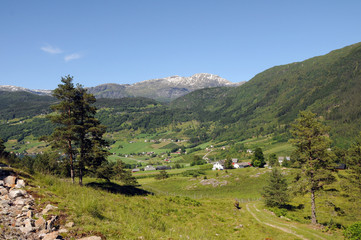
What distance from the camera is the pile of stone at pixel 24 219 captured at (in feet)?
25.1

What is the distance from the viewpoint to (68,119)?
29.1 metres

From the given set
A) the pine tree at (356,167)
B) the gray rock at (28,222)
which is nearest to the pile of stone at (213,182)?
the pine tree at (356,167)

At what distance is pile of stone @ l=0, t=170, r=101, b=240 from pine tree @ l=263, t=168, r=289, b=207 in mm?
53808

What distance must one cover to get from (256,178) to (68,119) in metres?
106

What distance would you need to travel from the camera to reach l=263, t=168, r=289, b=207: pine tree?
51344 millimetres

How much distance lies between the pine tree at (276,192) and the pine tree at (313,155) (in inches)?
706

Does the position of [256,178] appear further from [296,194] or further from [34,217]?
[34,217]

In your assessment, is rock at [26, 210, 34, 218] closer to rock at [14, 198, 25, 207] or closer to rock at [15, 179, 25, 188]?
rock at [14, 198, 25, 207]

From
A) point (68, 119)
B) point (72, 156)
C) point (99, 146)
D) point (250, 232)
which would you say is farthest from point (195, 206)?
point (68, 119)

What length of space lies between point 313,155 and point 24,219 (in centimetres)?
3872

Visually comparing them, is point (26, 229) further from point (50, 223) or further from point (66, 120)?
point (66, 120)

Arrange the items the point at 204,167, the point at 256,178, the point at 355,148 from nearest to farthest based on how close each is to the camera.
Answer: the point at 355,148 < the point at 256,178 < the point at 204,167

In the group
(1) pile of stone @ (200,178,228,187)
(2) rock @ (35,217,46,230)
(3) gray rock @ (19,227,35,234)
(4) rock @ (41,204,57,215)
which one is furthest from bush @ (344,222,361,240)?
(1) pile of stone @ (200,178,228,187)

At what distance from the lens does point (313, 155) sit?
34.0m
